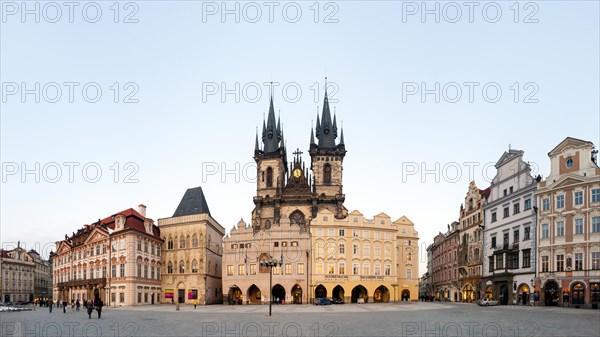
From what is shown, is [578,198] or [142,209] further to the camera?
[142,209]

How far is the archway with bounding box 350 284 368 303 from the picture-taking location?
242 ft

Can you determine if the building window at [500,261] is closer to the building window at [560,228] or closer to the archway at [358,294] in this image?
the building window at [560,228]

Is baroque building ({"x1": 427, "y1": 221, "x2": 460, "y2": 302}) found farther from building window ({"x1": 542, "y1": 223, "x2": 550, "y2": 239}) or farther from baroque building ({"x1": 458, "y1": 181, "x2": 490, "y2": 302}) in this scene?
building window ({"x1": 542, "y1": 223, "x2": 550, "y2": 239})

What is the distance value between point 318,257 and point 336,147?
4093cm

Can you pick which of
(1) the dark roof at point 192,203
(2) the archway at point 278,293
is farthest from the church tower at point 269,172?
(2) the archway at point 278,293

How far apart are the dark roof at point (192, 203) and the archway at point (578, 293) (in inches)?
2078

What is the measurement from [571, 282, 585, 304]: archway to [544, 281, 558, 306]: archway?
2175 millimetres

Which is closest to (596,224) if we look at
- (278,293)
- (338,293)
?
(338,293)

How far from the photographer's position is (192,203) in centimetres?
8594

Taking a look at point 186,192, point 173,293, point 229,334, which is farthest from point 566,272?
point 186,192

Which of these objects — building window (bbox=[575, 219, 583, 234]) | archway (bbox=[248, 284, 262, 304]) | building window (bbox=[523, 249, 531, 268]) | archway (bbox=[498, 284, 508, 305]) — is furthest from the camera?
archway (bbox=[248, 284, 262, 304])

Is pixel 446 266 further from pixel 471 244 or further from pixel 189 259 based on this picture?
pixel 189 259

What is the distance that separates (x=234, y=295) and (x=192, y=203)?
1852 centimetres

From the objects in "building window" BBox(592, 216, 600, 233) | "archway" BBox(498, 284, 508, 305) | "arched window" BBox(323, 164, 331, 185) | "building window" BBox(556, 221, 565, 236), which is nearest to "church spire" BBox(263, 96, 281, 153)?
"arched window" BBox(323, 164, 331, 185)
